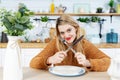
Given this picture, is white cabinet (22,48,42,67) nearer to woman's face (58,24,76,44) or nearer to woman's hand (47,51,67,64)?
woman's face (58,24,76,44)

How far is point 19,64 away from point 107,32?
2.87 meters

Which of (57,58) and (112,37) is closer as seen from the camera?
(57,58)

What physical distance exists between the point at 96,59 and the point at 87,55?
272 mm

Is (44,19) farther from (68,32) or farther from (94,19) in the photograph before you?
(68,32)

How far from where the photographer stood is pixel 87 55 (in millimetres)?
2289

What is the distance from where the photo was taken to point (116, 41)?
3.95 m

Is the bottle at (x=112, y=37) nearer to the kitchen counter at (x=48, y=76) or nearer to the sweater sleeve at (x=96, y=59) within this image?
the sweater sleeve at (x=96, y=59)

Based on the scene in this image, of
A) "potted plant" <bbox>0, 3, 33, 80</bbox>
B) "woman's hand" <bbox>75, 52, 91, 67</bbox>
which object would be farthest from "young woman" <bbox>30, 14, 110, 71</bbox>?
"potted plant" <bbox>0, 3, 33, 80</bbox>

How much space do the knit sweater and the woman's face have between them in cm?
13

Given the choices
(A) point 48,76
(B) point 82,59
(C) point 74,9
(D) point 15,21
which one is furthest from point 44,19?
(D) point 15,21

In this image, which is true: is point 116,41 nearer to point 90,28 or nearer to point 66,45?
point 90,28

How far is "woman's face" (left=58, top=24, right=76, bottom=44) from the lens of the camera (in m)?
2.25

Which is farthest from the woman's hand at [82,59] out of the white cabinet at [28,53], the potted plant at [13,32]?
the white cabinet at [28,53]

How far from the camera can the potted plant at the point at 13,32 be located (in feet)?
4.99
